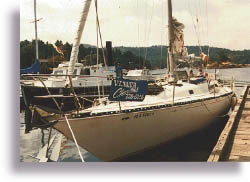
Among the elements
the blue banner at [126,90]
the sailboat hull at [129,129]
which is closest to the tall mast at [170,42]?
the sailboat hull at [129,129]

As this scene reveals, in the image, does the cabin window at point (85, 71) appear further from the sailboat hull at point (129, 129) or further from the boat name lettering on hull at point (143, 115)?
the boat name lettering on hull at point (143, 115)

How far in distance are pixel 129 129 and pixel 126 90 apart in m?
0.98

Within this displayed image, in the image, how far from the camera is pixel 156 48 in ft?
22.1

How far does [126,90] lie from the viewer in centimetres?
383

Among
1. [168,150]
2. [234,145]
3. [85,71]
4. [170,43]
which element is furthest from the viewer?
[85,71]

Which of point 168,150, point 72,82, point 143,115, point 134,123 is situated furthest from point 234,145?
point 72,82

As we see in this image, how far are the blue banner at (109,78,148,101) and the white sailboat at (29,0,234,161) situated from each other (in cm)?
28

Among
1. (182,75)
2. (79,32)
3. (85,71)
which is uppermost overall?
(79,32)

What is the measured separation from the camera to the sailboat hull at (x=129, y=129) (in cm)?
399

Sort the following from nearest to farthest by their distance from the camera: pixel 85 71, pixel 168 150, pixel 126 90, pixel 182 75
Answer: pixel 126 90, pixel 168 150, pixel 182 75, pixel 85 71

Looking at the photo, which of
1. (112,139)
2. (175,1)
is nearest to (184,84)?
(175,1)

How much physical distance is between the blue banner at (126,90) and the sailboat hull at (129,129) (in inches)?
19.4

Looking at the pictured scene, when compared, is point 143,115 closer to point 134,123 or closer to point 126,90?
point 134,123
